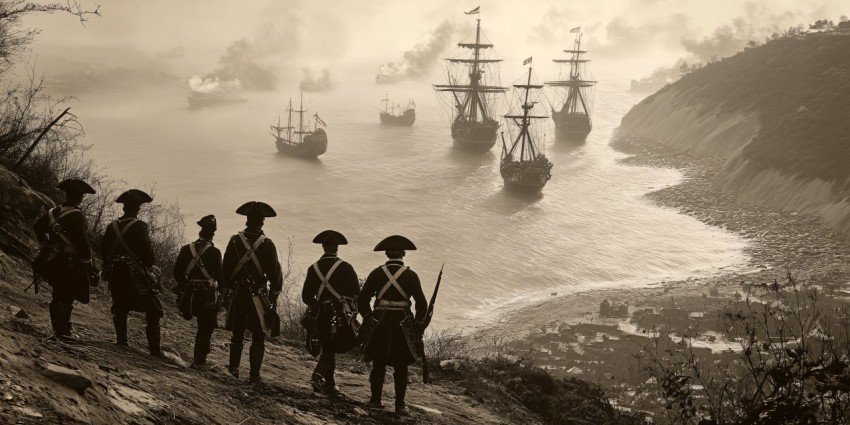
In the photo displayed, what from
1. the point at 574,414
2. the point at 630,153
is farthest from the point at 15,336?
the point at 630,153

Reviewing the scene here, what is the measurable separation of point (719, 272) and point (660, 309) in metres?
8.95

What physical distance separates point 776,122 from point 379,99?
67.0 meters

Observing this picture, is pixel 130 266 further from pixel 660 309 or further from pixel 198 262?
pixel 660 309

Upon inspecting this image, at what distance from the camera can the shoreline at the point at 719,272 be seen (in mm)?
29688

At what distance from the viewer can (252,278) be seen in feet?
29.6

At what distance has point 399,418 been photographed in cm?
912

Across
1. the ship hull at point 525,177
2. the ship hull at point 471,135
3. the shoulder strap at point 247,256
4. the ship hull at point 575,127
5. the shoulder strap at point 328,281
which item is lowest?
the shoulder strap at point 328,281

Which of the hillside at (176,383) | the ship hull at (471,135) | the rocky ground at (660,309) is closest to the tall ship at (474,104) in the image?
the ship hull at (471,135)

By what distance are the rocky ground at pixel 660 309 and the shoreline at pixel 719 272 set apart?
0.15ft

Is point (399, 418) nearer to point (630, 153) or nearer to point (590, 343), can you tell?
point (590, 343)

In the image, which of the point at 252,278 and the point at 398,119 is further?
the point at 398,119

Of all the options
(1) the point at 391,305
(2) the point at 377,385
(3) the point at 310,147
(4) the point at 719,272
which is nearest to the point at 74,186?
(1) the point at 391,305

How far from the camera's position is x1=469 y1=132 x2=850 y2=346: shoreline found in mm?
29688

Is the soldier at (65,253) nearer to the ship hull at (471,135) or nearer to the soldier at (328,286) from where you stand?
the soldier at (328,286)
